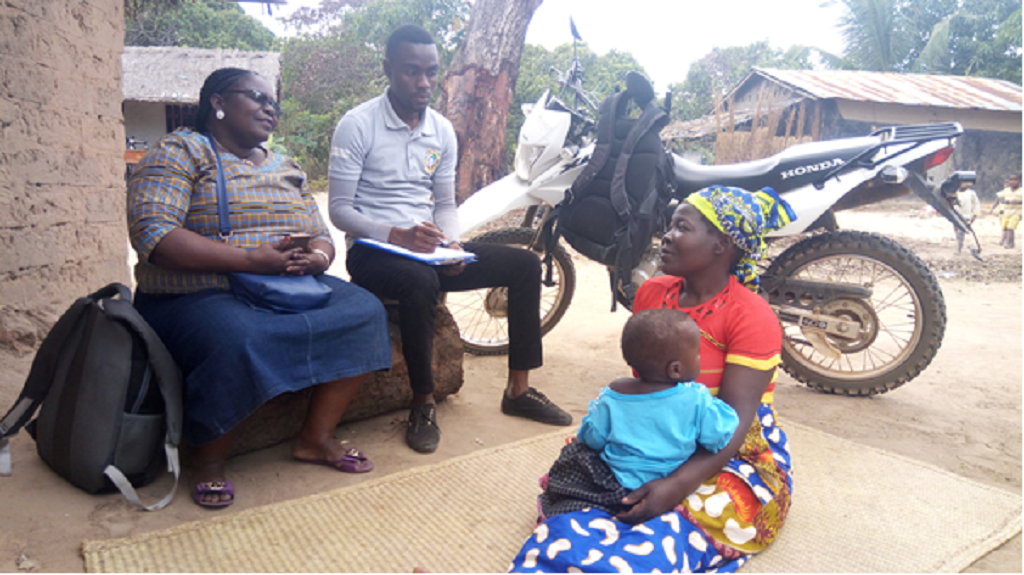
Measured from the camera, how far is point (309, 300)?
216cm

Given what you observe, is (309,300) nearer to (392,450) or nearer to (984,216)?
(392,450)

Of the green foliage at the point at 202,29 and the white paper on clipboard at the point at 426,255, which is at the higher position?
the green foliage at the point at 202,29

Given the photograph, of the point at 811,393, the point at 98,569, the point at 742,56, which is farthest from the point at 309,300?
the point at 742,56

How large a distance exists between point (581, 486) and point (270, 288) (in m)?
1.14

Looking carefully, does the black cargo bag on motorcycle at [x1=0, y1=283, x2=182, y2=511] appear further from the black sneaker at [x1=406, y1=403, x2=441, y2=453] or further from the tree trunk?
the tree trunk

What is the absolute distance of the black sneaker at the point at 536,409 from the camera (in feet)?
9.50

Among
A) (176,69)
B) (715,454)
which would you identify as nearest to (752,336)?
(715,454)

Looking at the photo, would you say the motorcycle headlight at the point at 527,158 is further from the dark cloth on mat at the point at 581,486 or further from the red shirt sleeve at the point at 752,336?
the dark cloth on mat at the point at 581,486

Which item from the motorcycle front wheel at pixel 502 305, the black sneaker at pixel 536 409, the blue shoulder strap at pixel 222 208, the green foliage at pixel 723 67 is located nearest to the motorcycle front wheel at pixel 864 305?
the motorcycle front wheel at pixel 502 305

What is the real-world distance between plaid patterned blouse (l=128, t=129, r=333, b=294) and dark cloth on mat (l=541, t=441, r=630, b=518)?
1245mm

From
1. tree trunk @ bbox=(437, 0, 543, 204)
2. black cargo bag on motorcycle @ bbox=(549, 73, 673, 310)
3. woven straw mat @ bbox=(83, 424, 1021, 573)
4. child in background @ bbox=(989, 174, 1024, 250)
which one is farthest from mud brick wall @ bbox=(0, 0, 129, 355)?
child in background @ bbox=(989, 174, 1024, 250)

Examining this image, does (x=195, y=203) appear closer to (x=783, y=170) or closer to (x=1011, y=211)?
(x=783, y=170)

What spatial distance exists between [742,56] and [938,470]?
983 inches

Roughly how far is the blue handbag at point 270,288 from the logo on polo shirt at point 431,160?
0.93m
